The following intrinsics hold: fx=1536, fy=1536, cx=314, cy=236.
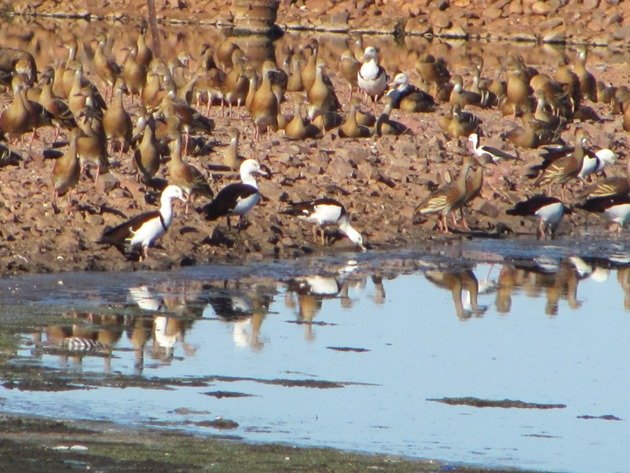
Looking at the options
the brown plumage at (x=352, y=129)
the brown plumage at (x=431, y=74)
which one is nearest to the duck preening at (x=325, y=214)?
the brown plumage at (x=352, y=129)

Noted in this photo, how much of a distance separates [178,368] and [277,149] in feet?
26.7

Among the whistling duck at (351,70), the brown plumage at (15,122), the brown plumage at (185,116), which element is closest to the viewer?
the brown plumage at (15,122)

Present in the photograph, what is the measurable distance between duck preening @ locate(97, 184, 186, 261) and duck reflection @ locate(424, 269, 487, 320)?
105 inches

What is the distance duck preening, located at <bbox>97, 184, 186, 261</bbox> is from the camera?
44.6 feet

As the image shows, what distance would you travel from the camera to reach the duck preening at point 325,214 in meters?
15.2

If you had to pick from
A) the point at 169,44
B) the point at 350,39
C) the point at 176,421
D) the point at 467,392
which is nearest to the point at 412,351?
the point at 467,392

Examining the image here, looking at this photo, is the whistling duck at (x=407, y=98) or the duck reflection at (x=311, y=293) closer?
the duck reflection at (x=311, y=293)

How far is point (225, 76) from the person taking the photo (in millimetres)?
22172

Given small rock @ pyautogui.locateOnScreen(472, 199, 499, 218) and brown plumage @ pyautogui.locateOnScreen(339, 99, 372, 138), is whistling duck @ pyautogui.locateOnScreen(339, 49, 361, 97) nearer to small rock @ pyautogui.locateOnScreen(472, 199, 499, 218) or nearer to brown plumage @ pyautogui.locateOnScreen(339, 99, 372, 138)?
brown plumage @ pyautogui.locateOnScreen(339, 99, 372, 138)

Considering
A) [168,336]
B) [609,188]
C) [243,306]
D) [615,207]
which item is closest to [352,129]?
[609,188]

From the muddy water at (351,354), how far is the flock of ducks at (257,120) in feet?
3.86

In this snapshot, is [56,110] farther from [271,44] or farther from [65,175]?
[271,44]

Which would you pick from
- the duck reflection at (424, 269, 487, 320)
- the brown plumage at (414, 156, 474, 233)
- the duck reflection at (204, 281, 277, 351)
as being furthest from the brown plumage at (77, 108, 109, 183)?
the duck reflection at (424, 269, 487, 320)

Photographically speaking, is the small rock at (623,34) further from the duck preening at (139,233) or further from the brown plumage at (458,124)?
the duck preening at (139,233)
